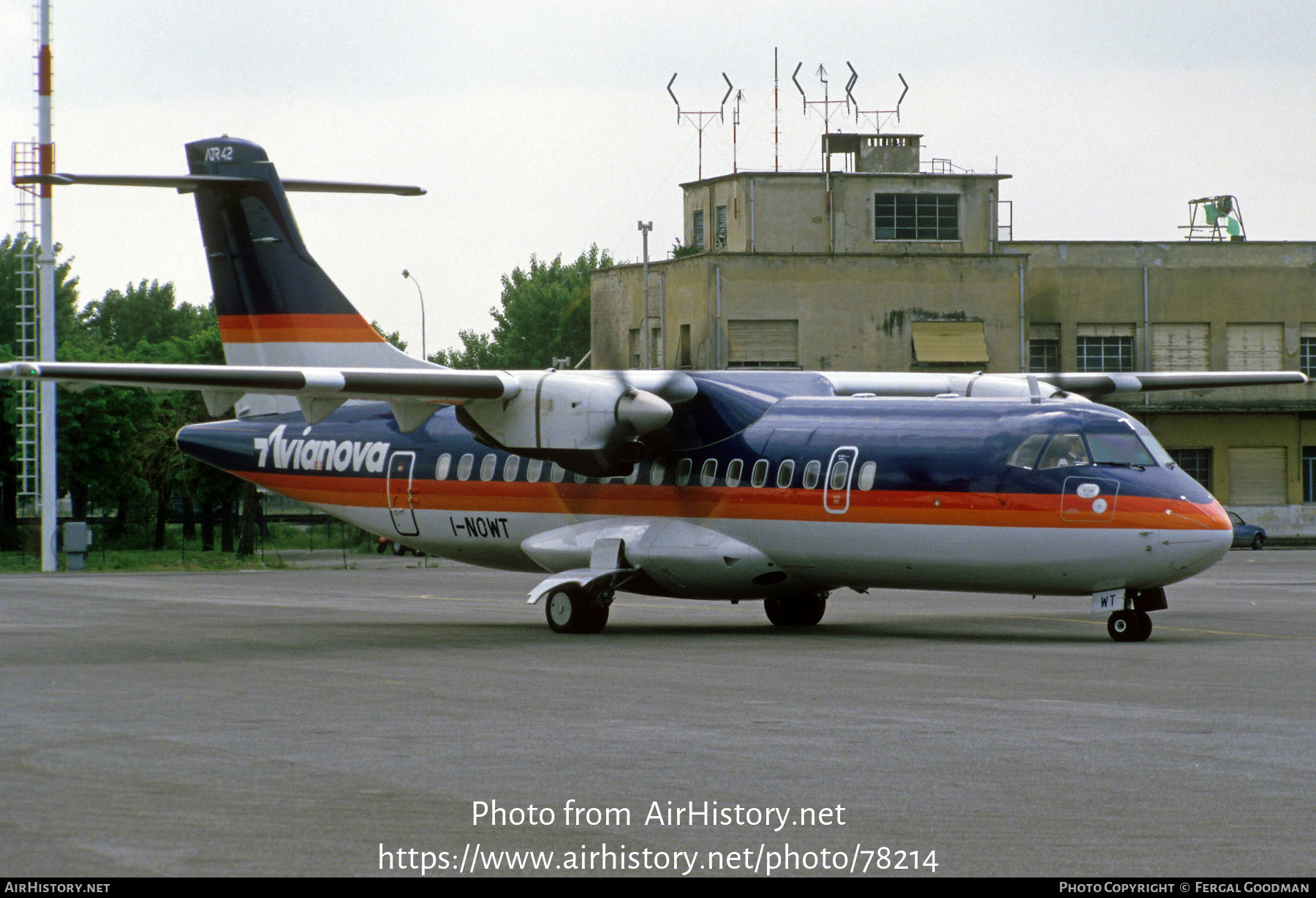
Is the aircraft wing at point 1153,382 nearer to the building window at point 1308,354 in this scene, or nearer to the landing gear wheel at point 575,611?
the landing gear wheel at point 575,611

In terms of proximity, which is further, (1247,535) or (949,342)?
(949,342)

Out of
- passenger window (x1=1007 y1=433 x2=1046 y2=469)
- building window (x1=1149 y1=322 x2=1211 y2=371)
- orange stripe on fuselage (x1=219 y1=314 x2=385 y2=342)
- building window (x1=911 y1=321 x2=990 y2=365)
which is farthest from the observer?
building window (x1=1149 y1=322 x2=1211 y2=371)

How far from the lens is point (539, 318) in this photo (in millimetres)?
107625

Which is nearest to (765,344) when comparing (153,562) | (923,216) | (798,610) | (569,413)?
(923,216)

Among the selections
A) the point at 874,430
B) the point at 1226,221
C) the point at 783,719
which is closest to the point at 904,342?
the point at 1226,221

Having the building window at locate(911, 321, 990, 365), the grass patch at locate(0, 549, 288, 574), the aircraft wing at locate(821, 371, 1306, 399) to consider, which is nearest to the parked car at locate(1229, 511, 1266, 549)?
the building window at locate(911, 321, 990, 365)

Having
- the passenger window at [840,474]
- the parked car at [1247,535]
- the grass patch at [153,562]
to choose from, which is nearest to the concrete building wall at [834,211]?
the parked car at [1247,535]

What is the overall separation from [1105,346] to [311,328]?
152 ft

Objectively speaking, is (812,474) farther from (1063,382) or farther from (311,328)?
(311,328)

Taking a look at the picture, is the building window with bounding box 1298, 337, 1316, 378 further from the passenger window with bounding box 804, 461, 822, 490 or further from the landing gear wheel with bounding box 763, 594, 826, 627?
the passenger window with bounding box 804, 461, 822, 490

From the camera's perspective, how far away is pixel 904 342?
207ft

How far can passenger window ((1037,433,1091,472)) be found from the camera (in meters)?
20.4

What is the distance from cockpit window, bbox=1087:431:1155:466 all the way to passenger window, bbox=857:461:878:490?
2.74 m
